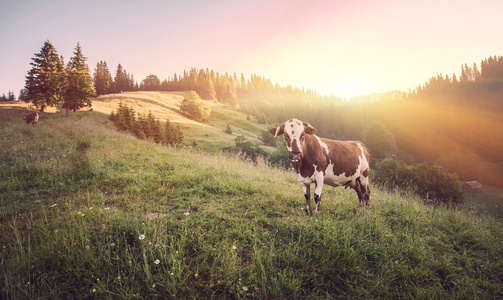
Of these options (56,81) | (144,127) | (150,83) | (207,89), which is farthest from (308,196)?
(150,83)

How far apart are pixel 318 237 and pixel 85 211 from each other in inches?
190

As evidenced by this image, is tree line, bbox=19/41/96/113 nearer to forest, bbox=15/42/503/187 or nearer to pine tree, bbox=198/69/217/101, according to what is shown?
forest, bbox=15/42/503/187

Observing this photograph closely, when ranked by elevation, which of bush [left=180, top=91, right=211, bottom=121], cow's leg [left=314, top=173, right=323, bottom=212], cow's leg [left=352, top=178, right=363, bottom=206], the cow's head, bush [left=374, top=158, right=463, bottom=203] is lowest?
bush [left=374, top=158, right=463, bottom=203]

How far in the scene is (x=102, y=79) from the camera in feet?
279

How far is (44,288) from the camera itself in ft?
8.41

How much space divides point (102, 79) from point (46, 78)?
71.2m

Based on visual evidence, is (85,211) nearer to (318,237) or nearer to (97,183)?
(97,183)

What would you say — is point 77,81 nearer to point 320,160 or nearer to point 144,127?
point 144,127

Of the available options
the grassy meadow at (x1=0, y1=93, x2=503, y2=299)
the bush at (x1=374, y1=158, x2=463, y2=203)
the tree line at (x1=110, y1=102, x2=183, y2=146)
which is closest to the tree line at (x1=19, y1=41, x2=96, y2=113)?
the tree line at (x1=110, y1=102, x2=183, y2=146)

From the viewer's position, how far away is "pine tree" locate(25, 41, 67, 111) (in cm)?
2717

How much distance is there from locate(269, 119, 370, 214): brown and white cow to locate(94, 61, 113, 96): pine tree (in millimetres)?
105510

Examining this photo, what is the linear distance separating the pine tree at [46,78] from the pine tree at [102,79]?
6697 centimetres

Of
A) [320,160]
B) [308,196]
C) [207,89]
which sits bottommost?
[308,196]

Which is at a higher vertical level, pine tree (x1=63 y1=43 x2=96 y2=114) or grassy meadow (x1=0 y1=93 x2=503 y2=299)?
pine tree (x1=63 y1=43 x2=96 y2=114)
